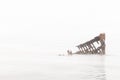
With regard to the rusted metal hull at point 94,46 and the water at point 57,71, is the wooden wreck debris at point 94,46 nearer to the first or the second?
the rusted metal hull at point 94,46

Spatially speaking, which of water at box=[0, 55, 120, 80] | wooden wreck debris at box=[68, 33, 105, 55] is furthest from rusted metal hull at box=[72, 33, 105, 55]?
water at box=[0, 55, 120, 80]

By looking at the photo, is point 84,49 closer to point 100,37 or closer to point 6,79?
point 100,37

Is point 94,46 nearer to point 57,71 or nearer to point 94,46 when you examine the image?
point 94,46

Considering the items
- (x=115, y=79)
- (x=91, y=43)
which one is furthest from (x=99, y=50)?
(x=115, y=79)

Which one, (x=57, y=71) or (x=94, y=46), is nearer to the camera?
→ (x=57, y=71)

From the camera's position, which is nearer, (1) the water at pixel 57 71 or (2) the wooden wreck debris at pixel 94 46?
(1) the water at pixel 57 71

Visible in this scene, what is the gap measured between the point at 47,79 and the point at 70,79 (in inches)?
43.2

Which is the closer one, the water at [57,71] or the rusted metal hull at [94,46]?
the water at [57,71]

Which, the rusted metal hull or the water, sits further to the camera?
the rusted metal hull

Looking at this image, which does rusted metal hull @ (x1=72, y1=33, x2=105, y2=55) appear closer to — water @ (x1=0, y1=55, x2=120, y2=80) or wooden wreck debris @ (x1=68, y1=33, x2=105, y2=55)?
wooden wreck debris @ (x1=68, y1=33, x2=105, y2=55)

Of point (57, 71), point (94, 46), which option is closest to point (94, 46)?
point (94, 46)

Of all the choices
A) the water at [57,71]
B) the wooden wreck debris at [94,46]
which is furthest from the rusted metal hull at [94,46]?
the water at [57,71]

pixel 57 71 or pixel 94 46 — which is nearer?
pixel 57 71

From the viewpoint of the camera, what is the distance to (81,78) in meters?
15.7
